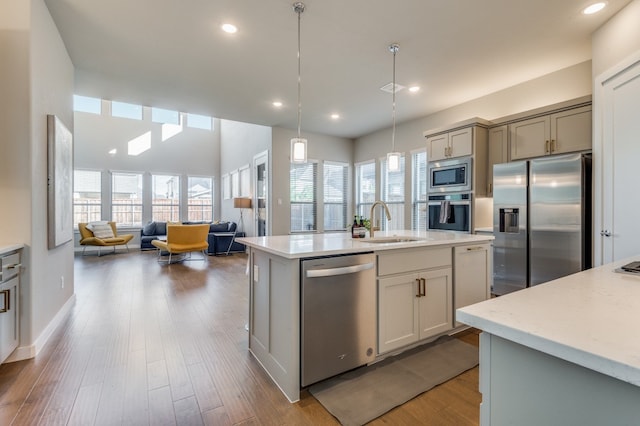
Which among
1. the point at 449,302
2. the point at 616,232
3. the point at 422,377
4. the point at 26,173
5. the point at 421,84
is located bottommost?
the point at 422,377

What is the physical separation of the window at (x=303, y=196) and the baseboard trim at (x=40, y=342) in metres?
4.24

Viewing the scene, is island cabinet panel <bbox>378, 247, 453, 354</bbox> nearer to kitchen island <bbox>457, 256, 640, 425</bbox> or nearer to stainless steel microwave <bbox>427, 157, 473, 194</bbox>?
kitchen island <bbox>457, 256, 640, 425</bbox>

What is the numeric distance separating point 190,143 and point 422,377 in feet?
31.8

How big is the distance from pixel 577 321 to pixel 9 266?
3129 millimetres

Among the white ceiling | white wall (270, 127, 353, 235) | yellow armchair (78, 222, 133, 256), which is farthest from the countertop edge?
yellow armchair (78, 222, 133, 256)

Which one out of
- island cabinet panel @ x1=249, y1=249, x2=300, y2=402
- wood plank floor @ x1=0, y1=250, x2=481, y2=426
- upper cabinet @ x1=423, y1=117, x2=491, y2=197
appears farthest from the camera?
upper cabinet @ x1=423, y1=117, x2=491, y2=197

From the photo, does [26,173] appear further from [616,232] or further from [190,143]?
[190,143]

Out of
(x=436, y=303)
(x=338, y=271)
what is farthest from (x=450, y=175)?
(x=338, y=271)

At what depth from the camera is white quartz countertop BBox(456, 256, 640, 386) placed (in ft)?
1.91

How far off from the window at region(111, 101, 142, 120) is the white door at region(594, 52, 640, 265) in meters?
10.0

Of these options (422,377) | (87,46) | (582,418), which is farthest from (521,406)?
(87,46)

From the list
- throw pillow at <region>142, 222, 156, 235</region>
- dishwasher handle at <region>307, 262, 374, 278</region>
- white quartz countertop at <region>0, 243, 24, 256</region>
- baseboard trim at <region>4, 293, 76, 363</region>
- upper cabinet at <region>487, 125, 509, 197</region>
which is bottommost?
baseboard trim at <region>4, 293, 76, 363</region>

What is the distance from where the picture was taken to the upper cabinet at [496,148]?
156 inches

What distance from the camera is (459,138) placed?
4277 millimetres
